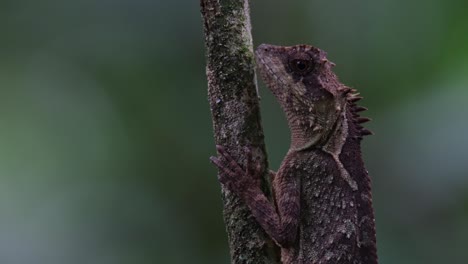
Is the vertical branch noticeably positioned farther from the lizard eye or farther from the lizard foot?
the lizard eye

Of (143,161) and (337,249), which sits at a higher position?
(143,161)

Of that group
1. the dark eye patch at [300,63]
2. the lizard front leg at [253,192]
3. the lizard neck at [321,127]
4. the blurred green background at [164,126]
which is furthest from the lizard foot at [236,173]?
the blurred green background at [164,126]

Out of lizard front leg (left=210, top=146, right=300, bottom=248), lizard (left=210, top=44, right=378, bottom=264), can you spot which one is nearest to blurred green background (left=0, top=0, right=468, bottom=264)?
lizard (left=210, top=44, right=378, bottom=264)

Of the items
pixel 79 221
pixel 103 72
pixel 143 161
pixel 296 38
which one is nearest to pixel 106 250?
pixel 79 221

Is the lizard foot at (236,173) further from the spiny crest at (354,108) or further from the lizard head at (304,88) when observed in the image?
the spiny crest at (354,108)

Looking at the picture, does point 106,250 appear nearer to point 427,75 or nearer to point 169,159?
point 169,159

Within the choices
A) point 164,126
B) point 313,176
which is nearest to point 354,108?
point 313,176
